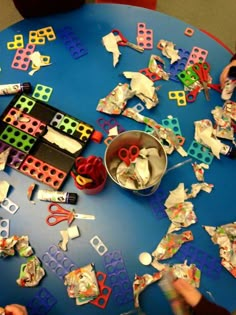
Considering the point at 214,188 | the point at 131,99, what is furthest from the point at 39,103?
the point at 214,188

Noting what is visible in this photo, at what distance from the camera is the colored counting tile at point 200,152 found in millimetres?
874

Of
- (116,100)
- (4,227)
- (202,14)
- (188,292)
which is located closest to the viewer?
(188,292)

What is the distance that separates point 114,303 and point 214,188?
36 cm

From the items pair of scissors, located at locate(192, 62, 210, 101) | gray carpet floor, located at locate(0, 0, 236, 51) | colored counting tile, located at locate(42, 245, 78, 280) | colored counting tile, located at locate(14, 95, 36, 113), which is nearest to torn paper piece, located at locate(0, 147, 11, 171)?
colored counting tile, located at locate(14, 95, 36, 113)

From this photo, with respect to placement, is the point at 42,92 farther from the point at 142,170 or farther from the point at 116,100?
the point at 142,170

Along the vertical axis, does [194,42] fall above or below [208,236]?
above

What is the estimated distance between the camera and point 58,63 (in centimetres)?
95

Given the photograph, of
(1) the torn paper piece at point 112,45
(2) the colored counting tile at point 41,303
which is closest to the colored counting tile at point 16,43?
(1) the torn paper piece at point 112,45

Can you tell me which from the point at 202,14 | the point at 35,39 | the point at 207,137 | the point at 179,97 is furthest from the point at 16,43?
the point at 202,14

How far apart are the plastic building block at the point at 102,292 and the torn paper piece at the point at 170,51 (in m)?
0.60

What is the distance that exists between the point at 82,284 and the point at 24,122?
438 mm

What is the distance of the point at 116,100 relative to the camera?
0.91 meters

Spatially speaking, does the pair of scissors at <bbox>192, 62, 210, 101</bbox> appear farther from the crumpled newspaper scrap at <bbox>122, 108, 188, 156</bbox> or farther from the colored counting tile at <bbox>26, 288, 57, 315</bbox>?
the colored counting tile at <bbox>26, 288, 57, 315</bbox>

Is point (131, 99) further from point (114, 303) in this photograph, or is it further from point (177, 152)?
point (114, 303)
